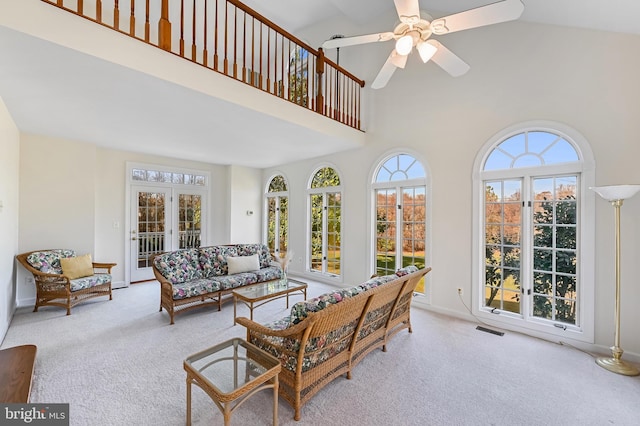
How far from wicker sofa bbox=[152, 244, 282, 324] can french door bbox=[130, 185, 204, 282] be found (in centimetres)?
142

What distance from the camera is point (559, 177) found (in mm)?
3217

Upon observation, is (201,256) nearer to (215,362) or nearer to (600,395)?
(215,362)

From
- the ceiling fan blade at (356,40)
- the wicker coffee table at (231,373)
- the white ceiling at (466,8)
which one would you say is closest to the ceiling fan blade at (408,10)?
the ceiling fan blade at (356,40)

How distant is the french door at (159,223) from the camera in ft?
17.8

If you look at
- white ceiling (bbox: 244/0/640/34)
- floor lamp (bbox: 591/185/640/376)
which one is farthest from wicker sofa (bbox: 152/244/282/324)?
white ceiling (bbox: 244/0/640/34)

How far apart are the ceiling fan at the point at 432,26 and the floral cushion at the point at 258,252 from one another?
363 cm

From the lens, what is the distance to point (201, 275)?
4.34 meters

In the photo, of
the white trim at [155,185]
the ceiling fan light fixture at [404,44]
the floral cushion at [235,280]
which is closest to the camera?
the ceiling fan light fixture at [404,44]

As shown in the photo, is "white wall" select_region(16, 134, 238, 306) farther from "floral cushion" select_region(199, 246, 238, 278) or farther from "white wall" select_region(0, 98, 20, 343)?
"floral cushion" select_region(199, 246, 238, 278)

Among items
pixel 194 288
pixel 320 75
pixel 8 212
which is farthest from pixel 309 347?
pixel 8 212

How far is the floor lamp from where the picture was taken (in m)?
2.52

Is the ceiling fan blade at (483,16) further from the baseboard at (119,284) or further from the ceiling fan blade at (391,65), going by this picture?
the baseboard at (119,284)

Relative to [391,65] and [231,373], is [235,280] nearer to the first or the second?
A: [231,373]

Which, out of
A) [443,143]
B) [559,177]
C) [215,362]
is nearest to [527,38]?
[443,143]
